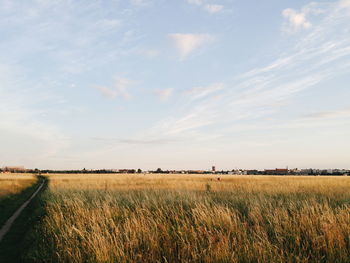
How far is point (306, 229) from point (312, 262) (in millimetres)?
1818

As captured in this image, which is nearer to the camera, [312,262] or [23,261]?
[312,262]

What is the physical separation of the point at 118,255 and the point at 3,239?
22.3 ft

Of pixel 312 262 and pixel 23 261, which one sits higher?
pixel 312 262

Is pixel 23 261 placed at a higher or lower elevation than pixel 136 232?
lower

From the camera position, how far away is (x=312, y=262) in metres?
5.05

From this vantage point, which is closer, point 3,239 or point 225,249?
point 225,249

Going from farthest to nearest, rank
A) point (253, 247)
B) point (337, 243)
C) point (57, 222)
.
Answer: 1. point (57, 222)
2. point (337, 243)
3. point (253, 247)

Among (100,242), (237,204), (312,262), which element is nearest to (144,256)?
(100,242)

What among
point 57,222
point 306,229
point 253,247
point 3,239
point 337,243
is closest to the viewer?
point 253,247

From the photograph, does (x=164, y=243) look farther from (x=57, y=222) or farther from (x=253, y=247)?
(x=57, y=222)

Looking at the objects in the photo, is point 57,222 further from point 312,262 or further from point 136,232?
point 312,262

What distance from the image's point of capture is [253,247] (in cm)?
542

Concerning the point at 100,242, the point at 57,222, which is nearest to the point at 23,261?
the point at 57,222

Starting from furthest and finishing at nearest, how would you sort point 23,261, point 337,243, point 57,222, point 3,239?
point 3,239 < point 57,222 < point 23,261 < point 337,243
